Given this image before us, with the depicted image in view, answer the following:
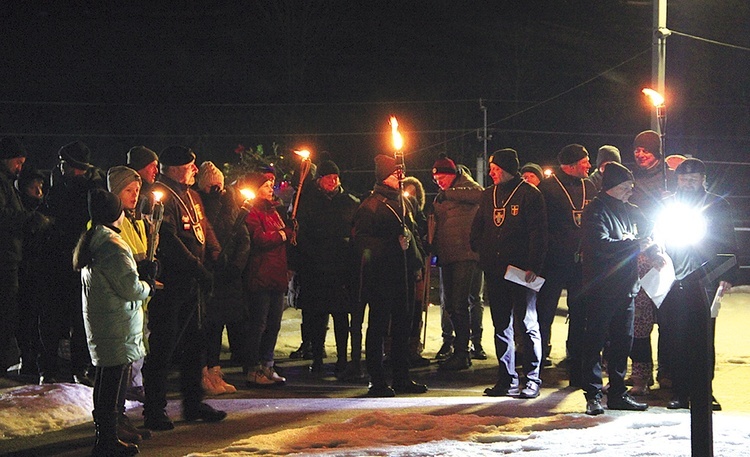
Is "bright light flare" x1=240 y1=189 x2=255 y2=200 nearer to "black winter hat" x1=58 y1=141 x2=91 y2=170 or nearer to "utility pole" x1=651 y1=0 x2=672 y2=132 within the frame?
"black winter hat" x1=58 y1=141 x2=91 y2=170

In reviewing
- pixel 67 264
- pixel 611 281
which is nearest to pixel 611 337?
pixel 611 281

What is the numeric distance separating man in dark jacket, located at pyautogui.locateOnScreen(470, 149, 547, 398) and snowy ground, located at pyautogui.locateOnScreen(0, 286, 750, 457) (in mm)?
295

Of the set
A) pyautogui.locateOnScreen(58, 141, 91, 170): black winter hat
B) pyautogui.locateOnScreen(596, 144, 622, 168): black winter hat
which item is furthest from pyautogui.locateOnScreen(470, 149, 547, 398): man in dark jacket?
pyautogui.locateOnScreen(58, 141, 91, 170): black winter hat

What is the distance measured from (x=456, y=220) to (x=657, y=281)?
303 centimetres

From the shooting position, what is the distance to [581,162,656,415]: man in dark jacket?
8.34 metres

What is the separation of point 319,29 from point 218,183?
25.8 meters

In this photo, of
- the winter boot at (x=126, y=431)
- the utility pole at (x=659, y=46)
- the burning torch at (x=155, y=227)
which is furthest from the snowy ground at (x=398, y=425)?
the utility pole at (x=659, y=46)

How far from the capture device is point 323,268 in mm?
10945

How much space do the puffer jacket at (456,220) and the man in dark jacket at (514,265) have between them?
1891 millimetres

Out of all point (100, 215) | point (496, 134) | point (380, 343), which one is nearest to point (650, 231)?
point (380, 343)

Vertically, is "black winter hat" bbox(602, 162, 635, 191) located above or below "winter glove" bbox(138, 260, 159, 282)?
above

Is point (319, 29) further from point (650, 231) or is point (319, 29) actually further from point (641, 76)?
point (650, 231)

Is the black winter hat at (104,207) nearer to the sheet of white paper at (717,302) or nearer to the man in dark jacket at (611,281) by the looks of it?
the man in dark jacket at (611,281)

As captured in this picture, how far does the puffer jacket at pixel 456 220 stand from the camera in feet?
36.5
